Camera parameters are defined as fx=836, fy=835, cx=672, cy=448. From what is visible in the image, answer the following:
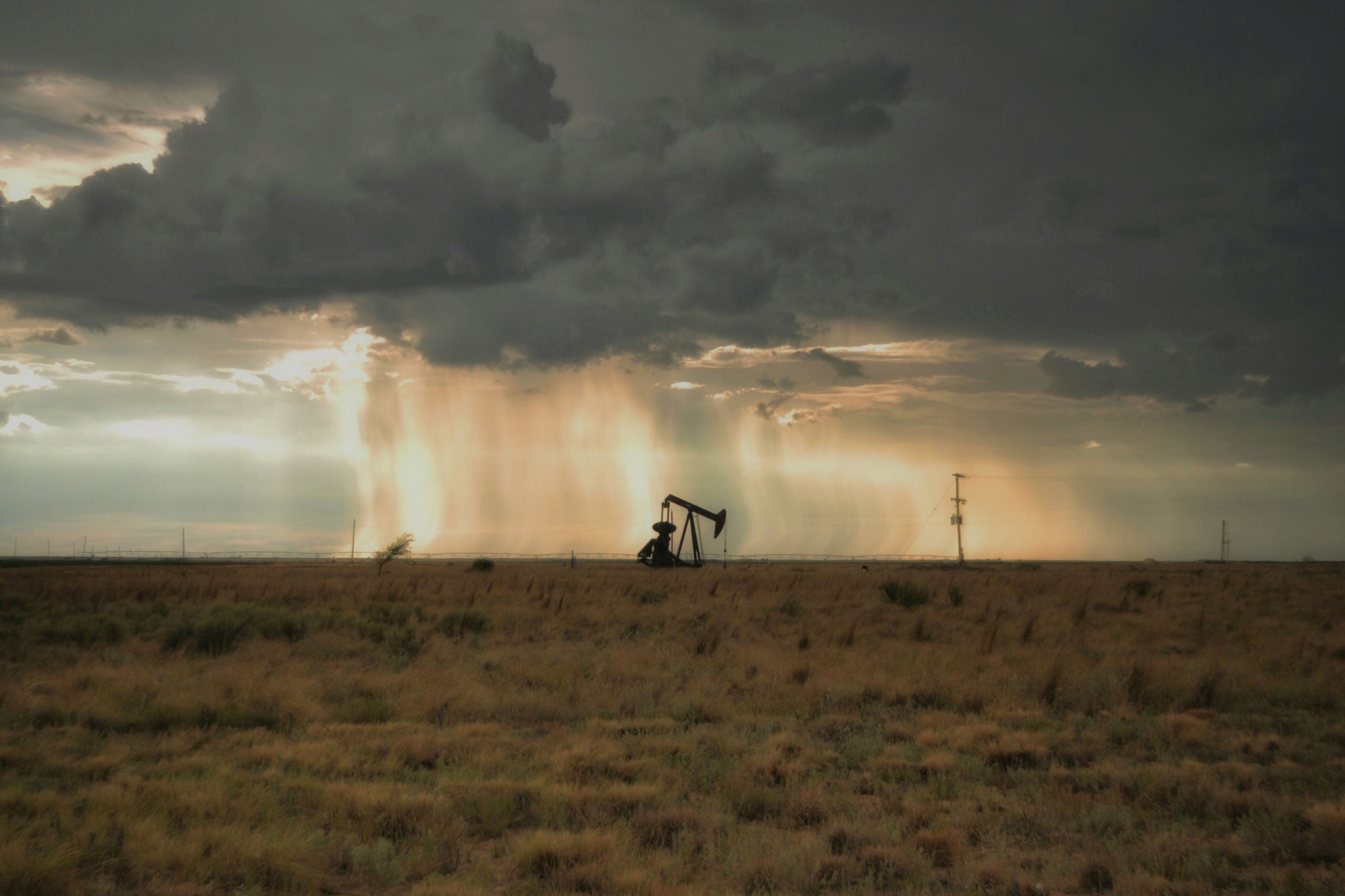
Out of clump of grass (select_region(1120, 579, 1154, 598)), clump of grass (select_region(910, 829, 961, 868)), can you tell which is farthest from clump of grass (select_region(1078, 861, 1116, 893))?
clump of grass (select_region(1120, 579, 1154, 598))

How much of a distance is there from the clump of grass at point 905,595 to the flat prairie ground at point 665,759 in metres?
6.91

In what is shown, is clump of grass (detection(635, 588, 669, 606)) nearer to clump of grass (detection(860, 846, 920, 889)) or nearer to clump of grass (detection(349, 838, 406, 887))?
clump of grass (detection(349, 838, 406, 887))

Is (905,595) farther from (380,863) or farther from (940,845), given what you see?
(380,863)

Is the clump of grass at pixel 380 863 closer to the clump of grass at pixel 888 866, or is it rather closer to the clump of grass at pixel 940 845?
the clump of grass at pixel 888 866

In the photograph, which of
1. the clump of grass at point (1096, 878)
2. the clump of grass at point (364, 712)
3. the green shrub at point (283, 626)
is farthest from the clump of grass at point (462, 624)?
the clump of grass at point (1096, 878)

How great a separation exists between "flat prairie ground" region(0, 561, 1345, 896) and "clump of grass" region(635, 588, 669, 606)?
348 inches

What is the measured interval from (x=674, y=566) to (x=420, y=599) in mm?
33021

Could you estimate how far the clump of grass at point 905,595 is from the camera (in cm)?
2952

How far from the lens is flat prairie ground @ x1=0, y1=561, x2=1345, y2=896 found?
6.64 metres

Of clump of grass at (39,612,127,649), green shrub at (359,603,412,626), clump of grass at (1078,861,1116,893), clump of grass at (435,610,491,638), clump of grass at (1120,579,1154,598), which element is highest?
clump of grass at (39,612,127,649)

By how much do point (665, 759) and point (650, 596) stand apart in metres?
22.8

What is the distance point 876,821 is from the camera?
7801 mm

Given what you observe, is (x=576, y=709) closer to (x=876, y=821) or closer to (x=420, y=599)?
(x=876, y=821)

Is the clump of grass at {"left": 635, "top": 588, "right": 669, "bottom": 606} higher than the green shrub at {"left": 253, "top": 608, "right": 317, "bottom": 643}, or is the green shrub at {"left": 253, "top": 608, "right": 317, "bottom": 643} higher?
the green shrub at {"left": 253, "top": 608, "right": 317, "bottom": 643}
